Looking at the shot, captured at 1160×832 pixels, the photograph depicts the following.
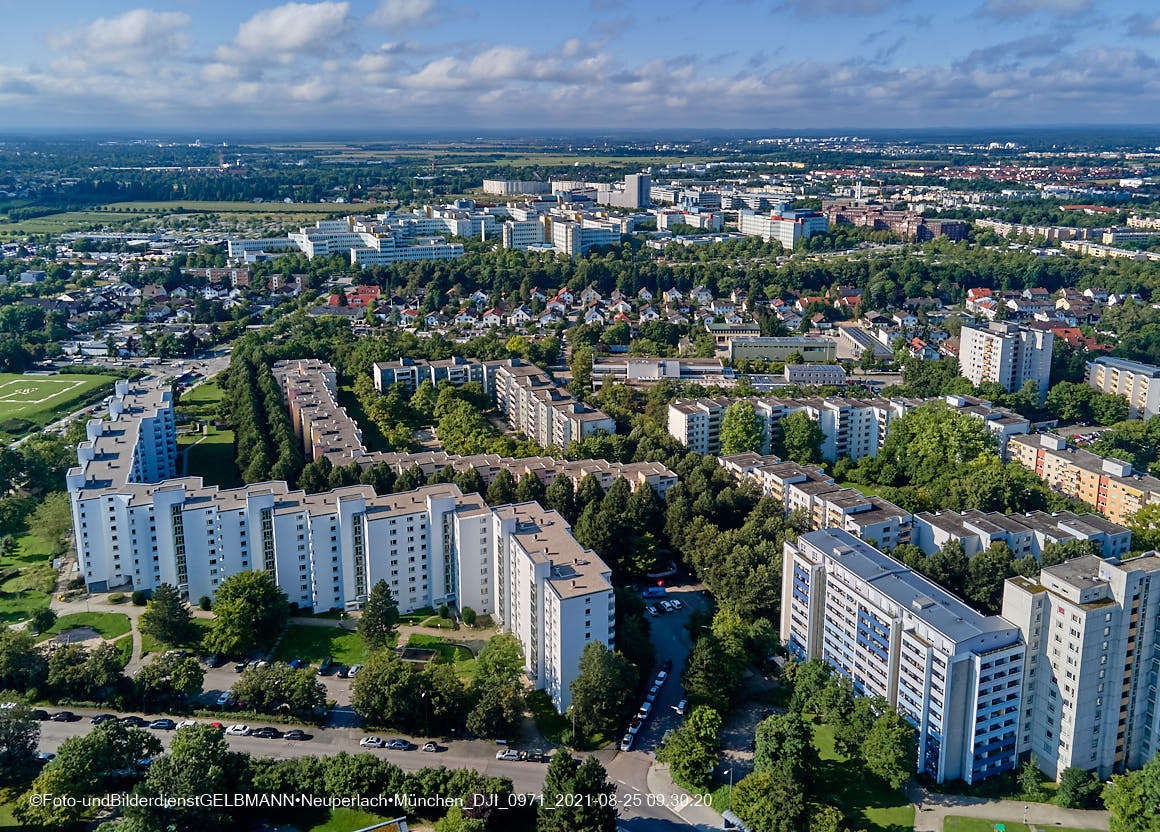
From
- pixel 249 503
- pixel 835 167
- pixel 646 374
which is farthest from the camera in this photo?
pixel 835 167

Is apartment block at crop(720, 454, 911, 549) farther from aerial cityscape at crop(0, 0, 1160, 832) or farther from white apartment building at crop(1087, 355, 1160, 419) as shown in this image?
white apartment building at crop(1087, 355, 1160, 419)

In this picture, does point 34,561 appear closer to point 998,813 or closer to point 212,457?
point 212,457

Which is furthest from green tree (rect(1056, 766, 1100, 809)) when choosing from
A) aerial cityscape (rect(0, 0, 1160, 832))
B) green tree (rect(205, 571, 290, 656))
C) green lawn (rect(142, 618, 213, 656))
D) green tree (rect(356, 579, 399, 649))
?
green lawn (rect(142, 618, 213, 656))

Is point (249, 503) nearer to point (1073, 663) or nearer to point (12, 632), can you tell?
point (12, 632)

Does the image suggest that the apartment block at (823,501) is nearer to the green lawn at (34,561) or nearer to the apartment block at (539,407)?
the apartment block at (539,407)

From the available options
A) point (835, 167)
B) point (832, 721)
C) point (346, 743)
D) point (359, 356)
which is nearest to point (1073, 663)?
point (832, 721)
